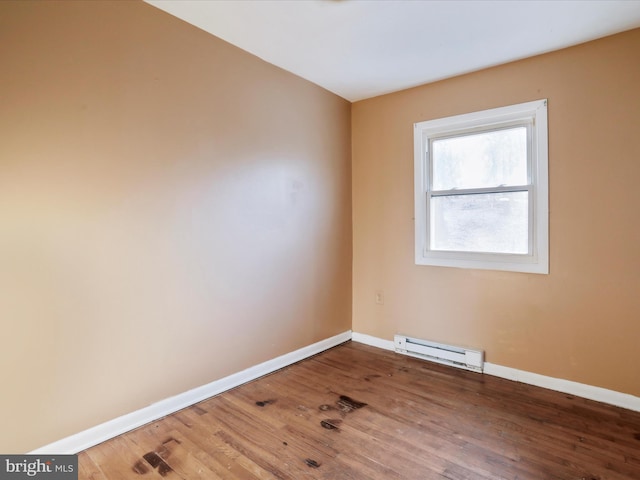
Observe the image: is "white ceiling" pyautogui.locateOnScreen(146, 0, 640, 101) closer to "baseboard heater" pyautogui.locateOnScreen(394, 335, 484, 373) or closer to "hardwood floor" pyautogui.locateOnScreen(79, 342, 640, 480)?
"baseboard heater" pyautogui.locateOnScreen(394, 335, 484, 373)

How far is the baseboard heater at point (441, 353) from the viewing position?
279 centimetres

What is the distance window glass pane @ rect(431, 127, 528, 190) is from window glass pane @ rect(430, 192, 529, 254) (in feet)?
0.41

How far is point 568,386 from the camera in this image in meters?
2.44

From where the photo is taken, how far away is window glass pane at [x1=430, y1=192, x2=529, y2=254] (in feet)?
8.80

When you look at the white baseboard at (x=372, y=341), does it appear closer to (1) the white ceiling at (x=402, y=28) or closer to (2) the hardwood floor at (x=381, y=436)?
(2) the hardwood floor at (x=381, y=436)

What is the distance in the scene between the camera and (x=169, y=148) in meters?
2.13

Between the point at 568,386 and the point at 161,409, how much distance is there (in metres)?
2.81

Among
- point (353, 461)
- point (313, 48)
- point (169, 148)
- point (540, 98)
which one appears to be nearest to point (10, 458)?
point (353, 461)

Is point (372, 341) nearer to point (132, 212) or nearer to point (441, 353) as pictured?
point (441, 353)

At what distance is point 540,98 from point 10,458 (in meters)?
3.86

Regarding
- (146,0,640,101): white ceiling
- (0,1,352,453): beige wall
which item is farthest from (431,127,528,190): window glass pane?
(0,1,352,453): beige wall

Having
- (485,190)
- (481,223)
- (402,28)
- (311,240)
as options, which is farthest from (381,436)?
(402,28)

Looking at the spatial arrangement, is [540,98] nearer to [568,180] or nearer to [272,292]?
[568,180]

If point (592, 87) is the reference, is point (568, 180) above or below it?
below
